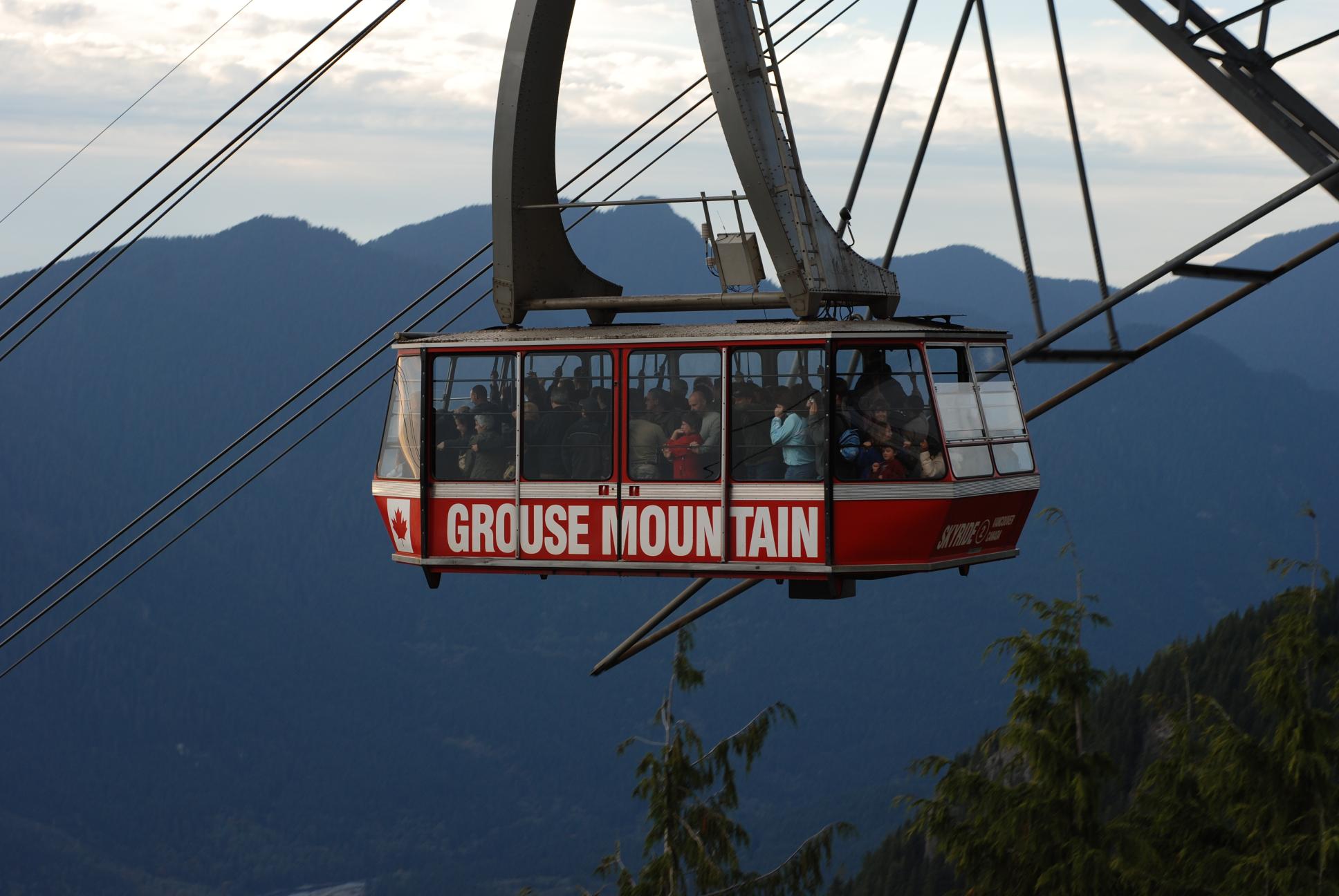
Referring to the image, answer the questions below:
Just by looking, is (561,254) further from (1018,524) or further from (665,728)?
(665,728)

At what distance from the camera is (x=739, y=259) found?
14.6m

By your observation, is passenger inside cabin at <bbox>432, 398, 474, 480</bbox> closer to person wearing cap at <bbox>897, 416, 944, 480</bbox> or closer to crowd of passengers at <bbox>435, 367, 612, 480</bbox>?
crowd of passengers at <bbox>435, 367, 612, 480</bbox>

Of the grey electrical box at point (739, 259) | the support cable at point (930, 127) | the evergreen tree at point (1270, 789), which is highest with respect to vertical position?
the support cable at point (930, 127)

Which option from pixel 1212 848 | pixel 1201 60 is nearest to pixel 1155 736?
pixel 1212 848

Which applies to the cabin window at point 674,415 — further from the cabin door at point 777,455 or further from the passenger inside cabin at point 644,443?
the cabin door at point 777,455

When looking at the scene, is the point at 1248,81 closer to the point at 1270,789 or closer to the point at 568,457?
the point at 568,457

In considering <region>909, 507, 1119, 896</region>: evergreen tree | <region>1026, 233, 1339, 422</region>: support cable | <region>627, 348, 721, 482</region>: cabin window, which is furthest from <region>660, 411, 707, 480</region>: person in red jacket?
<region>909, 507, 1119, 896</region>: evergreen tree

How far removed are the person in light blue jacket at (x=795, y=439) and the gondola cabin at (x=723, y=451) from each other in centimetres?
1

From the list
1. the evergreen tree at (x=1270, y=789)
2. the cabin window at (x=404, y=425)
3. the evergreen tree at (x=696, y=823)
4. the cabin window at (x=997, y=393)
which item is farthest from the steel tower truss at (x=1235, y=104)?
the evergreen tree at (x=696, y=823)

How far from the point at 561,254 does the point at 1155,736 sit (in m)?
112

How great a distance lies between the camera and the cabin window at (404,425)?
46.0 feet

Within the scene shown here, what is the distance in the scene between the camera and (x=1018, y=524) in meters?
14.0

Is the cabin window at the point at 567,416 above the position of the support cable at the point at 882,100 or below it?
below

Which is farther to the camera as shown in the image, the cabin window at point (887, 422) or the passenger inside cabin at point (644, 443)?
the passenger inside cabin at point (644, 443)
